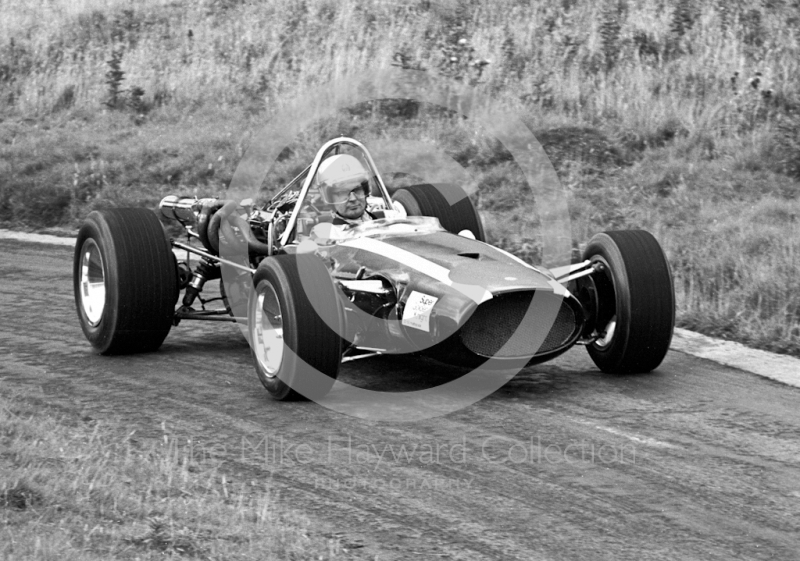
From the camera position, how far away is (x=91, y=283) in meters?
8.66


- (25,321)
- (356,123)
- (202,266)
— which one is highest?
(356,123)

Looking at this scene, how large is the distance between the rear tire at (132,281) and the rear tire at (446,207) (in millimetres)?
2335

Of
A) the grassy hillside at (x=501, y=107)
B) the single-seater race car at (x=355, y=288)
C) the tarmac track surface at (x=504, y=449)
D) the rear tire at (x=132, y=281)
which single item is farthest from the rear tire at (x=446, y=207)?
the rear tire at (x=132, y=281)

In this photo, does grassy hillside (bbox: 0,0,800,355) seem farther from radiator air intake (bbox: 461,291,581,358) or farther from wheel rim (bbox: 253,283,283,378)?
wheel rim (bbox: 253,283,283,378)

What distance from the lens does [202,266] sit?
8.84m

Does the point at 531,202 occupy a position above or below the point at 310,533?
above

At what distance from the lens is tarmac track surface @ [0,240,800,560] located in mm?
4852

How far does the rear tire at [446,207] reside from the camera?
950 cm

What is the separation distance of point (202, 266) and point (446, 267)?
2.56 meters

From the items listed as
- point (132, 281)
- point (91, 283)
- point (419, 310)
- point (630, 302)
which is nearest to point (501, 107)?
point (91, 283)

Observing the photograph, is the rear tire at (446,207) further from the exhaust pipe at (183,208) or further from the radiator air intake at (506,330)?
the radiator air intake at (506,330)

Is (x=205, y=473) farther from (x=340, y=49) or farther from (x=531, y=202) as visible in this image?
(x=340, y=49)

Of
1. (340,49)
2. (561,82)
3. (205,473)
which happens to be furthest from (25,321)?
(340,49)

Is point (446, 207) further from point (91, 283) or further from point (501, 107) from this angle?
point (501, 107)
